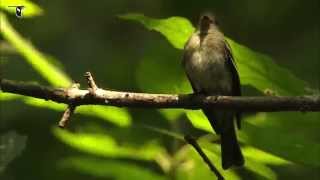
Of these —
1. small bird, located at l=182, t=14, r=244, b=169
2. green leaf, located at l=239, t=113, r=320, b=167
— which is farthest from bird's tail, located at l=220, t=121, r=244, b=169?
small bird, located at l=182, t=14, r=244, b=169

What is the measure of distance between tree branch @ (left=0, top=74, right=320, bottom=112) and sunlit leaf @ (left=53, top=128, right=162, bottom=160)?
366mm

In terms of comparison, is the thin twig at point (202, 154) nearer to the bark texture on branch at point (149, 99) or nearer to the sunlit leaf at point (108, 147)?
the bark texture on branch at point (149, 99)

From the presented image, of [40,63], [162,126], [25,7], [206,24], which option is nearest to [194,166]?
[162,126]

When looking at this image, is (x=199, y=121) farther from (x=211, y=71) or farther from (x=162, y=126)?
(x=211, y=71)

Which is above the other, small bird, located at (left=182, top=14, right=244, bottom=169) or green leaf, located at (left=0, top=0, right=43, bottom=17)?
green leaf, located at (left=0, top=0, right=43, bottom=17)

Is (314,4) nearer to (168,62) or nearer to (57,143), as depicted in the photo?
(57,143)

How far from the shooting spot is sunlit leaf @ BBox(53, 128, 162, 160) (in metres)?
2.62

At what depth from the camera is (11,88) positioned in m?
2.12

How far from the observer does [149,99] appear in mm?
2199

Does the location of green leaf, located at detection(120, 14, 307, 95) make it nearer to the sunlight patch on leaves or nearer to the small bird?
the sunlight patch on leaves

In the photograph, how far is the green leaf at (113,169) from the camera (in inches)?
101

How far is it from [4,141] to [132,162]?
1.44ft

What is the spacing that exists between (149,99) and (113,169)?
512 mm

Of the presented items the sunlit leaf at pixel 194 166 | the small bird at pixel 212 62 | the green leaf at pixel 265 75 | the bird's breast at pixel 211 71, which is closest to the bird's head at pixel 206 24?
the small bird at pixel 212 62
